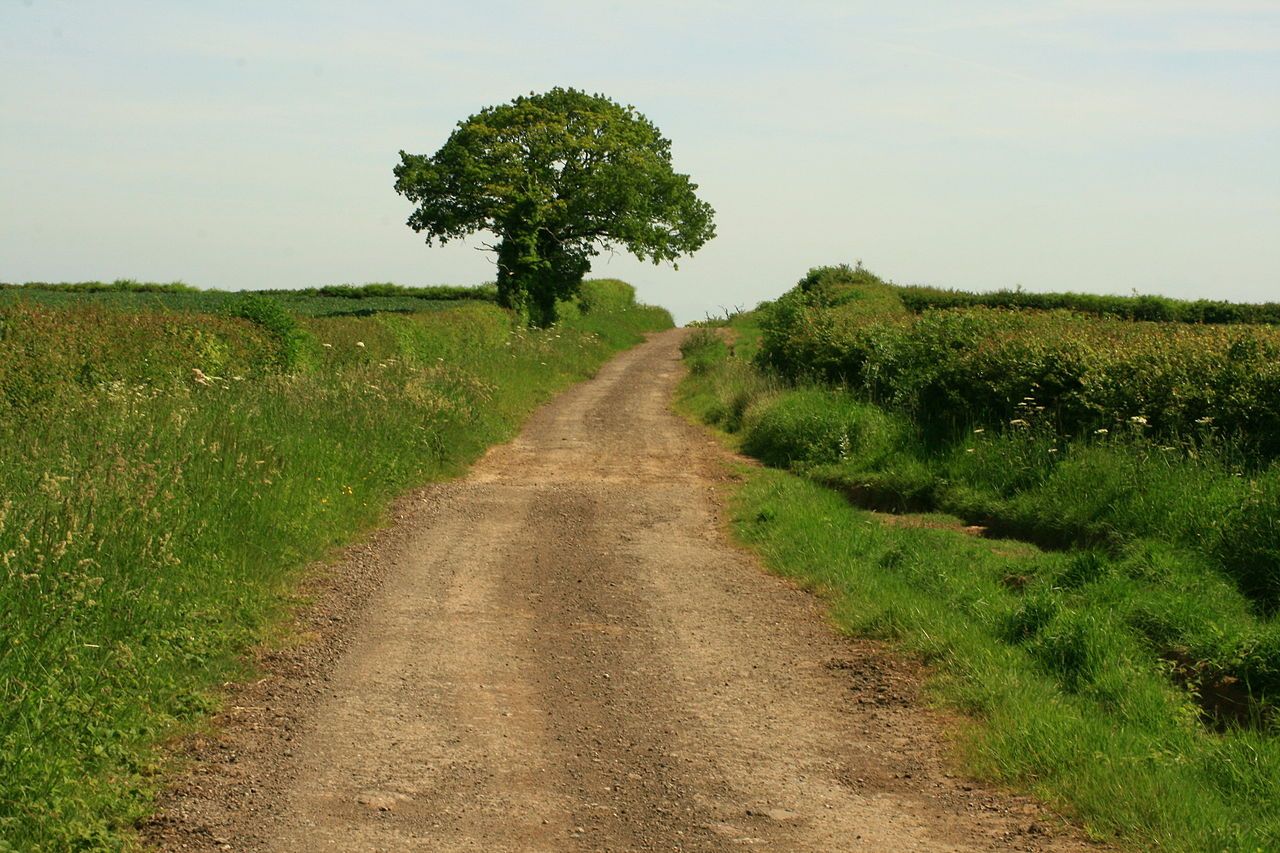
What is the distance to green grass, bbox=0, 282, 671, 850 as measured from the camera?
5742 mm

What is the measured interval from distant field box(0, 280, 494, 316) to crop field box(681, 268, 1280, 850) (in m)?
20.4

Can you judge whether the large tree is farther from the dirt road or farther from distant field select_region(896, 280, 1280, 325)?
the dirt road

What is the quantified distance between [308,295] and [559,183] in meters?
19.3

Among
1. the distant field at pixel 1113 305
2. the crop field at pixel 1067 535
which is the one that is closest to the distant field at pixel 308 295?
the distant field at pixel 1113 305

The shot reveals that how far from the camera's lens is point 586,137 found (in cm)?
4900

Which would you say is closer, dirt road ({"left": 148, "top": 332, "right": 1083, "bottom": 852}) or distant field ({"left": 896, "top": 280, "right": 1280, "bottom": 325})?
dirt road ({"left": 148, "top": 332, "right": 1083, "bottom": 852})

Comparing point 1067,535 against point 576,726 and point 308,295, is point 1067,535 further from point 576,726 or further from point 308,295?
point 308,295

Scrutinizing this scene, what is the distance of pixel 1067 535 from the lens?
12.9m

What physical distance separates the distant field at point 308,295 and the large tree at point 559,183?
358 centimetres

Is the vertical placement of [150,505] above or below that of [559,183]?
below

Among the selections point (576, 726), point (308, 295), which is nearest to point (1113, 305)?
point (576, 726)

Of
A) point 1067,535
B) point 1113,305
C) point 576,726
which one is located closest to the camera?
point 576,726

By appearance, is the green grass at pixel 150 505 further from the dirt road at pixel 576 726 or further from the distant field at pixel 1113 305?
the distant field at pixel 1113 305

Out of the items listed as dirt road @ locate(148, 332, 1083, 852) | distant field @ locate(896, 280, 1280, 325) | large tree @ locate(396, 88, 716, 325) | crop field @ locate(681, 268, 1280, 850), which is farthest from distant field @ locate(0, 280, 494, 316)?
dirt road @ locate(148, 332, 1083, 852)
